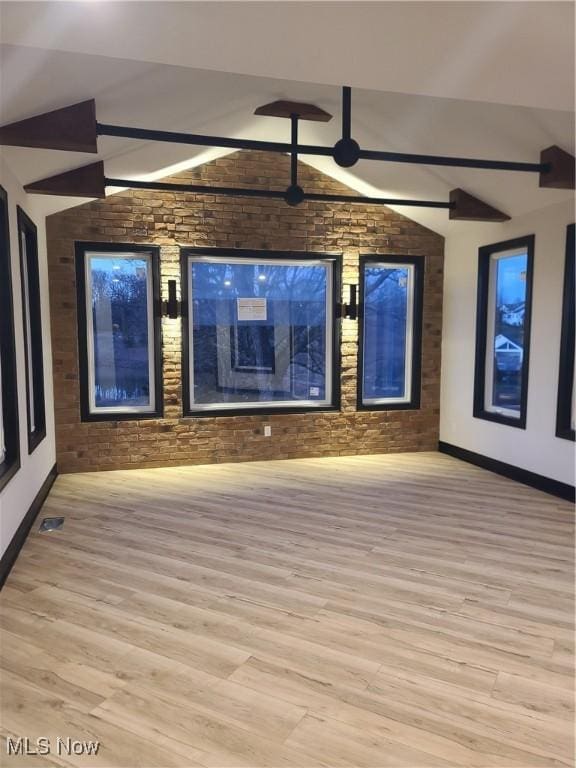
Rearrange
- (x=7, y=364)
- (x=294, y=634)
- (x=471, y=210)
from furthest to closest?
(x=471, y=210)
(x=7, y=364)
(x=294, y=634)

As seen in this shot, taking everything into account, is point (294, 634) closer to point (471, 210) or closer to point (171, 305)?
point (171, 305)

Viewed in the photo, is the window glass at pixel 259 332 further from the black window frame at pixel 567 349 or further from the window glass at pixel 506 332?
the black window frame at pixel 567 349

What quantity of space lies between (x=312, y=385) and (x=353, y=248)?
1.66 meters

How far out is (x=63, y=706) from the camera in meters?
2.14

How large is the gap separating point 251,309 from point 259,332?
0.28m

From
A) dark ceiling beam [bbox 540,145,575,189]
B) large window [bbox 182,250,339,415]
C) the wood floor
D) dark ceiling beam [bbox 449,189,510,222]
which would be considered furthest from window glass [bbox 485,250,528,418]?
large window [bbox 182,250,339,415]

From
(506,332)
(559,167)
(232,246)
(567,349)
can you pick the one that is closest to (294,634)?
(567,349)

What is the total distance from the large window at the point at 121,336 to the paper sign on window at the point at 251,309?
36.5 inches

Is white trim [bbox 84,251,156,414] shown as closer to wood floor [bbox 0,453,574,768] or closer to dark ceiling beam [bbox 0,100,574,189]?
wood floor [bbox 0,453,574,768]

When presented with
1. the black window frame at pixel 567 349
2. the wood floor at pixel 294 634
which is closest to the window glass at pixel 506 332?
the black window frame at pixel 567 349

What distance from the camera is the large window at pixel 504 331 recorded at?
17.5 feet

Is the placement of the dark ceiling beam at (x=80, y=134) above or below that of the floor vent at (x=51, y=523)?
above

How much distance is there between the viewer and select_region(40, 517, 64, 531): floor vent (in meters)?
4.11

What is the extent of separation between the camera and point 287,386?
641 centimetres
